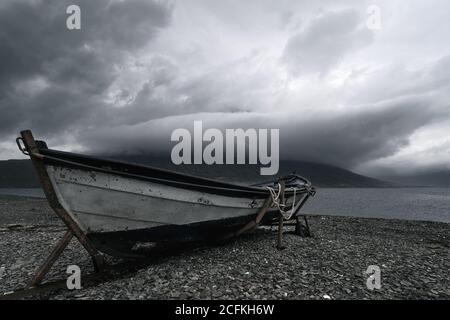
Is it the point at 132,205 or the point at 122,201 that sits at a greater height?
the point at 122,201

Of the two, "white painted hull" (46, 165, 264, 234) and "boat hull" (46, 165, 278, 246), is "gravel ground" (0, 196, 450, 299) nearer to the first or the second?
"boat hull" (46, 165, 278, 246)

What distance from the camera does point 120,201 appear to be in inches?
266

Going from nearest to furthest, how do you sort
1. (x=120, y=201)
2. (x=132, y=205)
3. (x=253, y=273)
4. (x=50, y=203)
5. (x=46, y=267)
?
1. (x=50, y=203)
2. (x=46, y=267)
3. (x=120, y=201)
4. (x=132, y=205)
5. (x=253, y=273)

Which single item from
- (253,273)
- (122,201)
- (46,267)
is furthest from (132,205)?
(253,273)

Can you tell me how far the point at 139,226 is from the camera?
7180mm

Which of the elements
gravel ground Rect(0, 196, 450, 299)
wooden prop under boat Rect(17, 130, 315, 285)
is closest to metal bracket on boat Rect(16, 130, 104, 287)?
wooden prop under boat Rect(17, 130, 315, 285)

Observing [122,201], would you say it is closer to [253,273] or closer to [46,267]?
[46,267]

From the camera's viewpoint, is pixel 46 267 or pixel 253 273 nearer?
pixel 46 267

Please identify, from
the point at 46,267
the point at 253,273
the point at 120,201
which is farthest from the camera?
the point at 253,273

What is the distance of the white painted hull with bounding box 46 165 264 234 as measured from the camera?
20.6 feet

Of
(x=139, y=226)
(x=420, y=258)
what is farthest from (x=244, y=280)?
(x=420, y=258)

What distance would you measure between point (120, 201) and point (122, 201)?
0.15 ft

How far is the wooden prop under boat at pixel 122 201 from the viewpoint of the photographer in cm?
612
